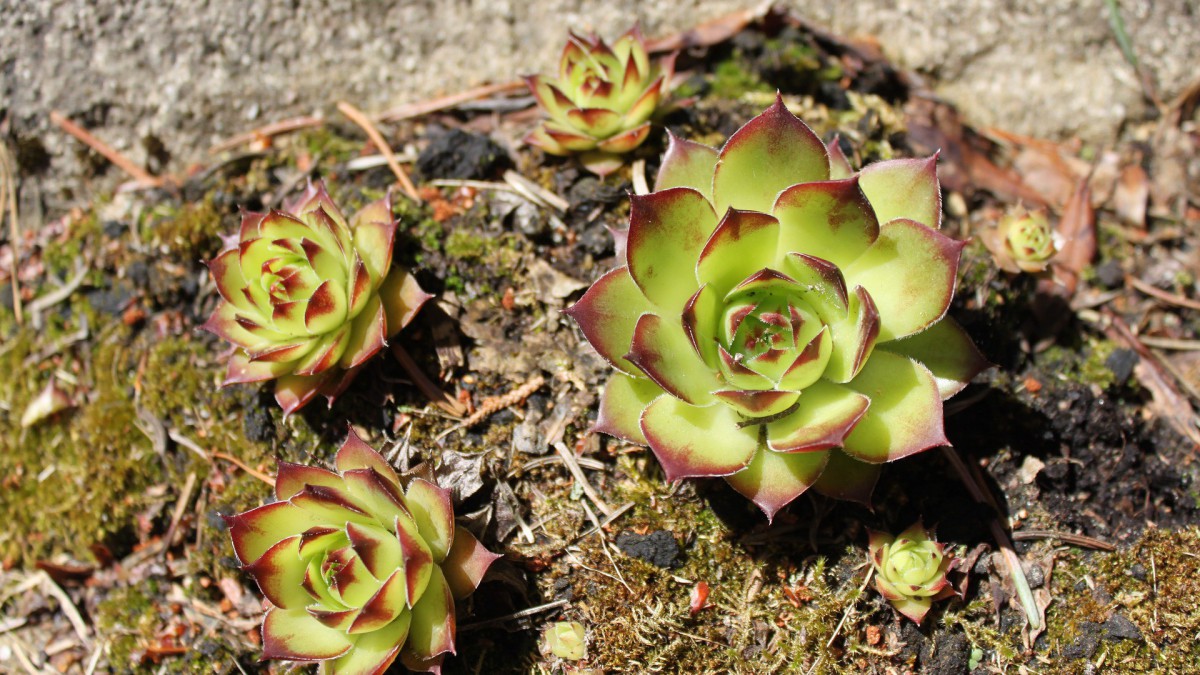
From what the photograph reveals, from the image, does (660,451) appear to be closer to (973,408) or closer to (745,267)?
(745,267)

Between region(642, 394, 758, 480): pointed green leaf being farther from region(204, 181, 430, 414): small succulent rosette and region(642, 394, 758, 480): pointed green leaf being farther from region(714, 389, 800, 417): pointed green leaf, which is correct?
region(204, 181, 430, 414): small succulent rosette

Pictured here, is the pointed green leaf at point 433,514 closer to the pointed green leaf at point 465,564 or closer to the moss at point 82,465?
the pointed green leaf at point 465,564

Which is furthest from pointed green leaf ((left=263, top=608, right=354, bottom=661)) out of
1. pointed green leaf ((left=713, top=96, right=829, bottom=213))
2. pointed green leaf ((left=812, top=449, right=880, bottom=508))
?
pointed green leaf ((left=713, top=96, right=829, bottom=213))

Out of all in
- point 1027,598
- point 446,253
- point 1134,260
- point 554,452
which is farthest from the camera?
point 1134,260

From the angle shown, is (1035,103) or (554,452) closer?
(554,452)

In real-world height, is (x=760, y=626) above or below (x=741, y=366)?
below

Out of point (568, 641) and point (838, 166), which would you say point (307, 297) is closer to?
point (568, 641)

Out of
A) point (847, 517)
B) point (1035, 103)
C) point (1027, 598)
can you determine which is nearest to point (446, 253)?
point (847, 517)
